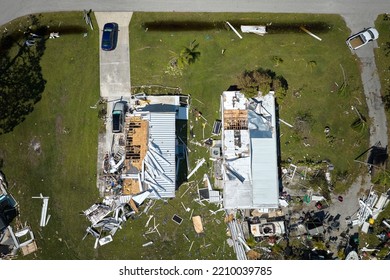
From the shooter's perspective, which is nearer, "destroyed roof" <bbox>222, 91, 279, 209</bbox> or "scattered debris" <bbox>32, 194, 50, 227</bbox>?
"destroyed roof" <bbox>222, 91, 279, 209</bbox>

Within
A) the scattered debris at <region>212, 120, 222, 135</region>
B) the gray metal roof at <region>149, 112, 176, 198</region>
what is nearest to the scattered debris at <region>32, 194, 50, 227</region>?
the gray metal roof at <region>149, 112, 176, 198</region>

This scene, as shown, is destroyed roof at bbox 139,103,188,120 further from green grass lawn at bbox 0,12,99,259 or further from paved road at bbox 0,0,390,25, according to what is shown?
paved road at bbox 0,0,390,25

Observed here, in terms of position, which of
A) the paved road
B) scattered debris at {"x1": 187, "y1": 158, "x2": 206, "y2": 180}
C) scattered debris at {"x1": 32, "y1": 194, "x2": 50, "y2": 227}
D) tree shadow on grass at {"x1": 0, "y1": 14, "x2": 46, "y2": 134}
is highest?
the paved road

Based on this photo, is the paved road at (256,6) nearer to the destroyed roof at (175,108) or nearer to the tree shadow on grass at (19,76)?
the tree shadow on grass at (19,76)

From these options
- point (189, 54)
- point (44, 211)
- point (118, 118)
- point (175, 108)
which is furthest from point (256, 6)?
point (44, 211)

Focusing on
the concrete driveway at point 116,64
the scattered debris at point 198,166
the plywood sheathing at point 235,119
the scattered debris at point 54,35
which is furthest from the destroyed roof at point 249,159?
the scattered debris at point 54,35

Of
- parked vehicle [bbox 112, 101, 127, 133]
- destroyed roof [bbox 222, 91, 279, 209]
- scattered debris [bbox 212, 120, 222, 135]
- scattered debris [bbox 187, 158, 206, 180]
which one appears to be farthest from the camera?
scattered debris [bbox 212, 120, 222, 135]
